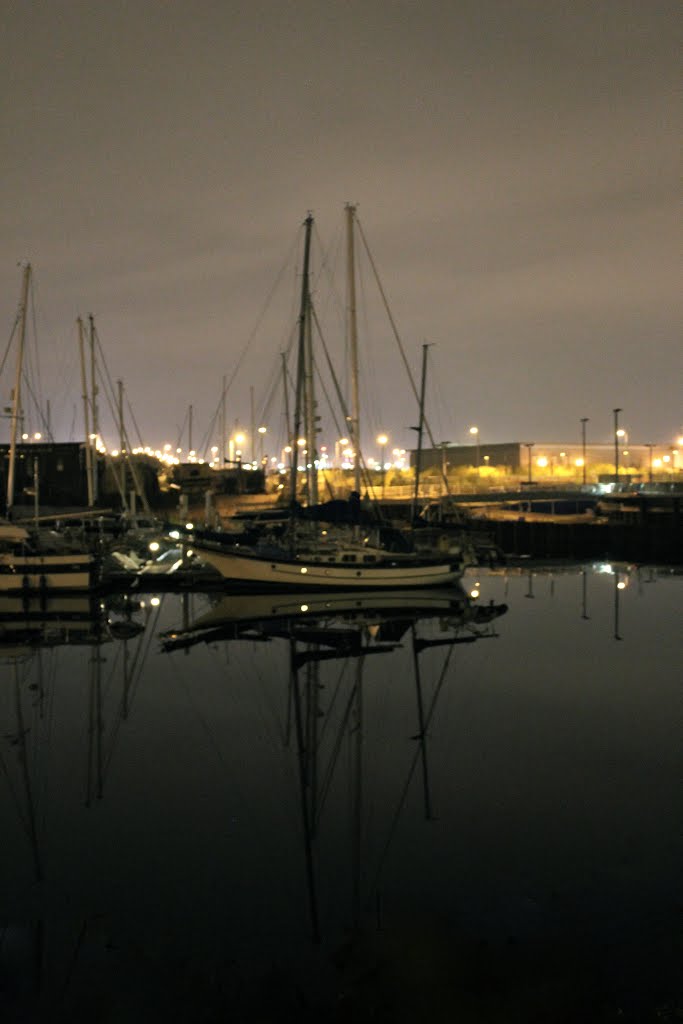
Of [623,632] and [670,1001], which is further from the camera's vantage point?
[623,632]

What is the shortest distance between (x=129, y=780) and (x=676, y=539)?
43.7 metres

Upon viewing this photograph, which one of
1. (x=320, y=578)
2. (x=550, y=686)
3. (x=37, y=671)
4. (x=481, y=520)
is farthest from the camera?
(x=481, y=520)

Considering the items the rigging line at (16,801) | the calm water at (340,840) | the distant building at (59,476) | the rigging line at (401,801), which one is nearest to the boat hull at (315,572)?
the calm water at (340,840)

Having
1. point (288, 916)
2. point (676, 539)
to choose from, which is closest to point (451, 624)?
point (288, 916)

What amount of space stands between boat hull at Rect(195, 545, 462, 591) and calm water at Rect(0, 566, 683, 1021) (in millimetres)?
12245

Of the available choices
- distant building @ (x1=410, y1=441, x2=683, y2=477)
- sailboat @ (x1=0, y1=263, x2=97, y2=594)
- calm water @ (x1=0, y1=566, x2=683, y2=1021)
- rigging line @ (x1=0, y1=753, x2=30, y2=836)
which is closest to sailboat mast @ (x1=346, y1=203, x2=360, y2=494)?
sailboat @ (x1=0, y1=263, x2=97, y2=594)

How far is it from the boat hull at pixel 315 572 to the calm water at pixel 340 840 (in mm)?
12245

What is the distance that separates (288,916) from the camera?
9.30 m

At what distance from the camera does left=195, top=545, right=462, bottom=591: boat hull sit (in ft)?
114

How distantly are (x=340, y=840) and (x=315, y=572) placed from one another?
23629mm

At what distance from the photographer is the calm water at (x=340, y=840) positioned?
315 inches

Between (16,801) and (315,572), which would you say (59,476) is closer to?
(315,572)

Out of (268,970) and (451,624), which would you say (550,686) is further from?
(268,970)

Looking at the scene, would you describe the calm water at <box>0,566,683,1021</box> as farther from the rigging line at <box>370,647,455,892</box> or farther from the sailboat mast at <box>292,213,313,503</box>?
the sailboat mast at <box>292,213,313,503</box>
